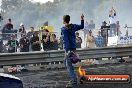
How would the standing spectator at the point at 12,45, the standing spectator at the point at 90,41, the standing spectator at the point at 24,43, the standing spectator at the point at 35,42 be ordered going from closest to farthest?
1. the standing spectator at the point at 12,45
2. the standing spectator at the point at 35,42
3. the standing spectator at the point at 24,43
4. the standing spectator at the point at 90,41

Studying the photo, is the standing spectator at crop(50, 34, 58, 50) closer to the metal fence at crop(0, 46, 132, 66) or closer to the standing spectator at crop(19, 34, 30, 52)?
the metal fence at crop(0, 46, 132, 66)

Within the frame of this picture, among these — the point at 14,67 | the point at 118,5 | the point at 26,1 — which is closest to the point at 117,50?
the point at 14,67

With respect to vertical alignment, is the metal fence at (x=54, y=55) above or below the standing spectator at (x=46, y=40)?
below

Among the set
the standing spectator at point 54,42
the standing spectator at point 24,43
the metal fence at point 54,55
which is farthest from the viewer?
the standing spectator at point 54,42

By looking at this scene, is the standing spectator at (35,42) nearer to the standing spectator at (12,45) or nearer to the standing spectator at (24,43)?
the standing spectator at (24,43)

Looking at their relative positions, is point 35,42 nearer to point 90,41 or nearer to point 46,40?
point 46,40

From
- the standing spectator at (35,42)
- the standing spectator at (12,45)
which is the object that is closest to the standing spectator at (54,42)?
the standing spectator at (35,42)

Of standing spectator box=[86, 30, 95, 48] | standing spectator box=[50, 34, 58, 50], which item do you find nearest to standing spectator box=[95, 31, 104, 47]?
standing spectator box=[86, 30, 95, 48]

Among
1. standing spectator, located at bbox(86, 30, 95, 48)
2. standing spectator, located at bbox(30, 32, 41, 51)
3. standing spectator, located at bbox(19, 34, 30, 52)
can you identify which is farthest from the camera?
standing spectator, located at bbox(86, 30, 95, 48)

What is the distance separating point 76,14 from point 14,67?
4997cm

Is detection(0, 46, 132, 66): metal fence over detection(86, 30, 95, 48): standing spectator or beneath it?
beneath

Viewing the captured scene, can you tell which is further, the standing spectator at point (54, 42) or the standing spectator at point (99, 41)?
the standing spectator at point (99, 41)

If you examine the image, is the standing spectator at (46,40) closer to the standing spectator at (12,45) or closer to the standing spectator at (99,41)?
the standing spectator at (12,45)

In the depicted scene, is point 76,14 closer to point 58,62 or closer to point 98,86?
point 58,62
